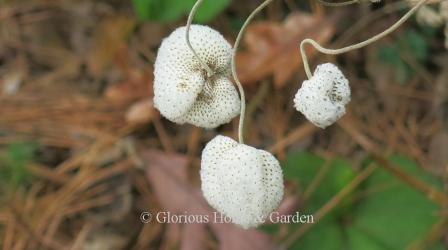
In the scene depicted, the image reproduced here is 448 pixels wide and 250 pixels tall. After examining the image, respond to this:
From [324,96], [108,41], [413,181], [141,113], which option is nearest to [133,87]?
[141,113]

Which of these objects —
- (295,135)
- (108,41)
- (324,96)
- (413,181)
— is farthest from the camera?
(108,41)

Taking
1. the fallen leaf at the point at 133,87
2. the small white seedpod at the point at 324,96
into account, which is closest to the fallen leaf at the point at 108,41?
the fallen leaf at the point at 133,87

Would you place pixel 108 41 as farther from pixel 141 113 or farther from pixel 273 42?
pixel 273 42

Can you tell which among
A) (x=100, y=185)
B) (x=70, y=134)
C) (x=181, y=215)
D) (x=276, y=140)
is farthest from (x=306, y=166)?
(x=70, y=134)

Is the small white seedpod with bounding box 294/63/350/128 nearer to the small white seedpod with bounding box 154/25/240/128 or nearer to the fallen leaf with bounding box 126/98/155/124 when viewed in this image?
the small white seedpod with bounding box 154/25/240/128

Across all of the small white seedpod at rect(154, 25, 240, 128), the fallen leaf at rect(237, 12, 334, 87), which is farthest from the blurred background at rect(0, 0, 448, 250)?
the small white seedpod at rect(154, 25, 240, 128)

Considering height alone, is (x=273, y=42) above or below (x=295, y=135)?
above

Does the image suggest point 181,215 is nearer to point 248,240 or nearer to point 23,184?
point 248,240

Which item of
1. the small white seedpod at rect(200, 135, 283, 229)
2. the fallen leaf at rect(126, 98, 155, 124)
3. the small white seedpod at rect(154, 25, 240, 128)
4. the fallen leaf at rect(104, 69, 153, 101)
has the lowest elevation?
the fallen leaf at rect(126, 98, 155, 124)
